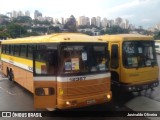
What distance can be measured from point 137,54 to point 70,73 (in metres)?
3.73

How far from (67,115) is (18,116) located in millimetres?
1710

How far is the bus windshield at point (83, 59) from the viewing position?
8266 millimetres

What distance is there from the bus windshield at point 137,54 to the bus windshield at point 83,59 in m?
1.76

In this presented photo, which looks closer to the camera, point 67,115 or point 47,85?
point 47,85

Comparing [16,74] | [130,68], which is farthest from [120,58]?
[16,74]

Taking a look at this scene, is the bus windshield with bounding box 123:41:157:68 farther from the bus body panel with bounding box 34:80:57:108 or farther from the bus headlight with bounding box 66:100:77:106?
the bus body panel with bounding box 34:80:57:108

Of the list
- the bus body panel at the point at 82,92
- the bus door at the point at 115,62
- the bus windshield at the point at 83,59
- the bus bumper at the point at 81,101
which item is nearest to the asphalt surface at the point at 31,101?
the bus bumper at the point at 81,101

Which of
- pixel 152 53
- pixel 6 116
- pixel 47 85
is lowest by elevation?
pixel 6 116

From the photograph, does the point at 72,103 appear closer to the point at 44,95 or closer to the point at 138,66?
the point at 44,95

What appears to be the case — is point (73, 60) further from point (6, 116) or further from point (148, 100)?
point (148, 100)

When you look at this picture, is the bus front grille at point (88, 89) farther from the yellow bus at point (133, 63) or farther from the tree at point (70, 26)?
the tree at point (70, 26)

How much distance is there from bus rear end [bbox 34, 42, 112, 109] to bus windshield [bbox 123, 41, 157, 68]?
219 centimetres

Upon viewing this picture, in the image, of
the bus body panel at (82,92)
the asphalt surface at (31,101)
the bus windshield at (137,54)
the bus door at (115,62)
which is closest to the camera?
the bus body panel at (82,92)

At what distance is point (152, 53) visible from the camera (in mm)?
11203
